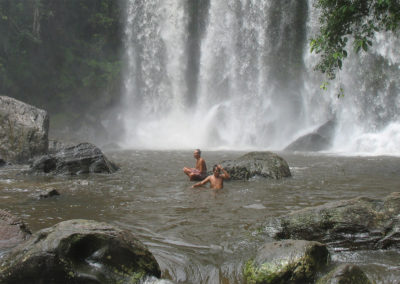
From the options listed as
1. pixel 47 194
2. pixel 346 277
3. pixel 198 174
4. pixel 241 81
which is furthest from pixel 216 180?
pixel 241 81

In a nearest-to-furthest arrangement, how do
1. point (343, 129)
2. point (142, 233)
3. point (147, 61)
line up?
point (142, 233), point (343, 129), point (147, 61)

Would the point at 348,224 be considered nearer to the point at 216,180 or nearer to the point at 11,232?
the point at 11,232

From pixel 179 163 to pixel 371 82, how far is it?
45.4 feet

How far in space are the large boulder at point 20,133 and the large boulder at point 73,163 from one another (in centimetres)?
329

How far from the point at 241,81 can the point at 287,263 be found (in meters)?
23.5

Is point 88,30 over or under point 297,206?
over

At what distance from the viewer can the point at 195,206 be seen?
6.82m

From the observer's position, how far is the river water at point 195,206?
13.6ft

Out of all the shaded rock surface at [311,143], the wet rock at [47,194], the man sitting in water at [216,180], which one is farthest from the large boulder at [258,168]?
the shaded rock surface at [311,143]

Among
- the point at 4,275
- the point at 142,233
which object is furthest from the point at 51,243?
the point at 142,233

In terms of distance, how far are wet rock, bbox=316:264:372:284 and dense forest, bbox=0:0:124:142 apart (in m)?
26.0

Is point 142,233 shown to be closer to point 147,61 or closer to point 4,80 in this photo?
point 4,80

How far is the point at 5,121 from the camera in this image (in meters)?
14.4

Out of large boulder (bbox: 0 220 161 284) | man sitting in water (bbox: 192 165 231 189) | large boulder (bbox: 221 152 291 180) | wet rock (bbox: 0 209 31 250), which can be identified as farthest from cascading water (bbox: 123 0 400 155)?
wet rock (bbox: 0 209 31 250)
